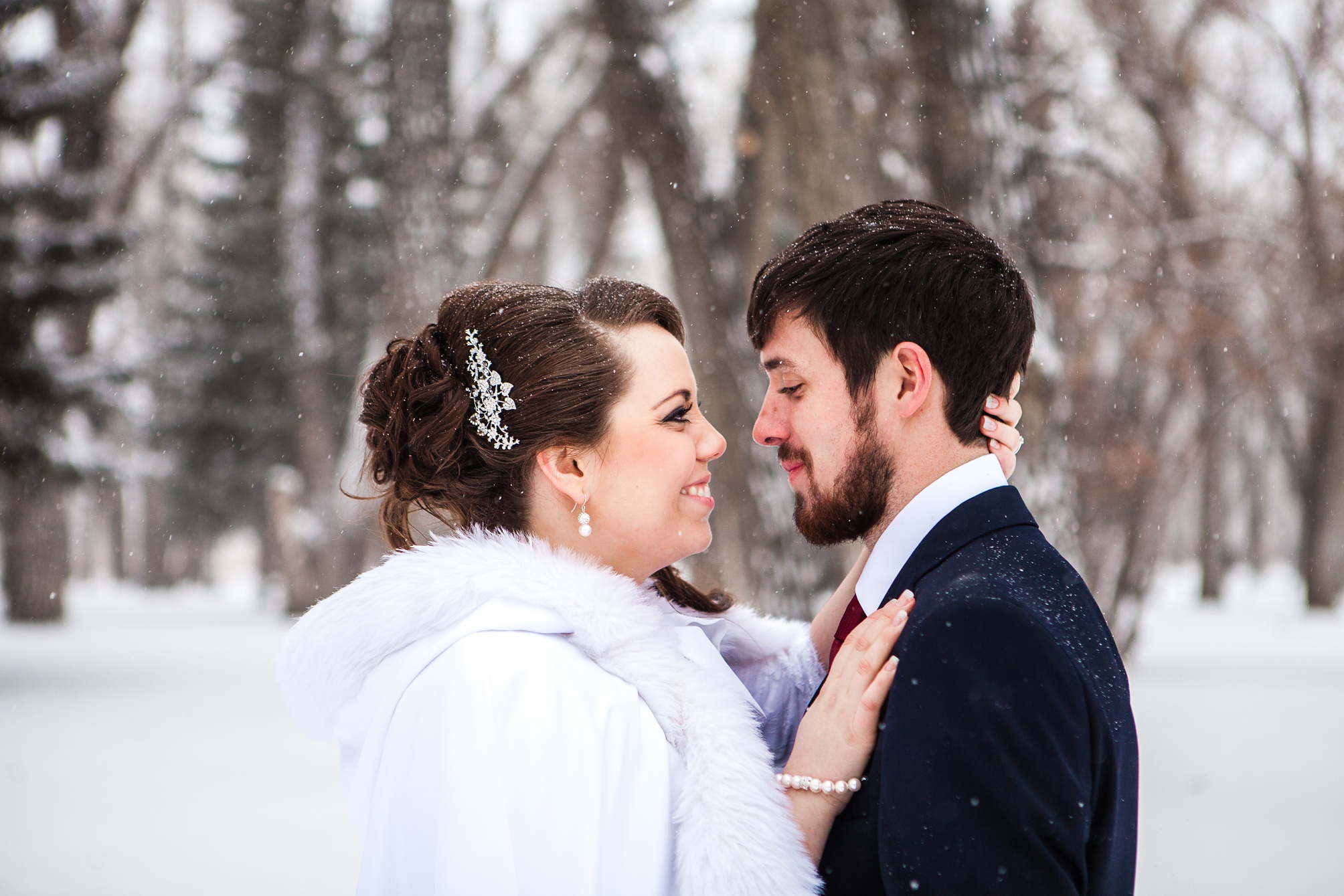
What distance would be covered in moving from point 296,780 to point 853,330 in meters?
6.15

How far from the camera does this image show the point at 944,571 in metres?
2.05

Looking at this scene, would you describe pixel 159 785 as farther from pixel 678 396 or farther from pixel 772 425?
pixel 772 425

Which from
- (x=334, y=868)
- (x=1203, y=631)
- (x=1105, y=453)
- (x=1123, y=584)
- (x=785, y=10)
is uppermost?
(x=785, y=10)

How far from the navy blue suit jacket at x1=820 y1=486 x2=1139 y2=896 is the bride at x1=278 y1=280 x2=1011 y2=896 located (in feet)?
0.43

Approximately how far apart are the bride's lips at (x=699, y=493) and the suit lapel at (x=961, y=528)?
1.95 feet

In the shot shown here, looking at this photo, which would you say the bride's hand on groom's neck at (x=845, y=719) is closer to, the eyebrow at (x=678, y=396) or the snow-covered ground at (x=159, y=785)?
the eyebrow at (x=678, y=396)

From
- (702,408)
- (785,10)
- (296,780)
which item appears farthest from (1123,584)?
(296,780)

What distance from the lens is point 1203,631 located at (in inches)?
693

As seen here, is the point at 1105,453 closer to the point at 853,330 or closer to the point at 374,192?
the point at 374,192

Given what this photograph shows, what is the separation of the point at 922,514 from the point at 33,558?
16502 millimetres

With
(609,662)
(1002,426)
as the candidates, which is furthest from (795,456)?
(609,662)

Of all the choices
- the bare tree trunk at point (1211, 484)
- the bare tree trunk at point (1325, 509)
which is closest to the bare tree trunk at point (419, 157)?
the bare tree trunk at point (1211, 484)

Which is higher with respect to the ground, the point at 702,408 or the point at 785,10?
the point at 785,10

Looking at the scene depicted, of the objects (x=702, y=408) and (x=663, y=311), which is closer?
(x=663, y=311)
